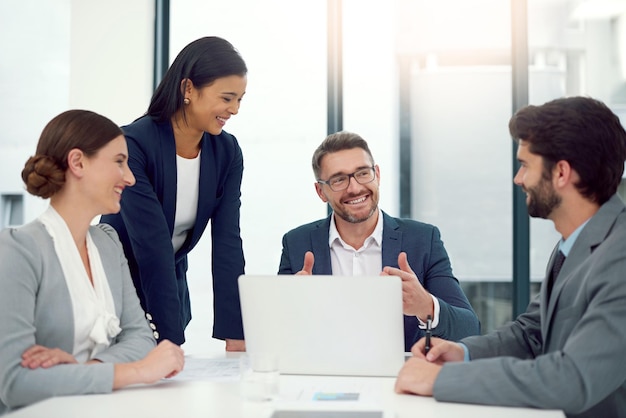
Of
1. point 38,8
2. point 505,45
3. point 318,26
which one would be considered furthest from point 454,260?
point 38,8

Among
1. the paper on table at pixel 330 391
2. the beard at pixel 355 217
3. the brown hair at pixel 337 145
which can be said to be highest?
the brown hair at pixel 337 145

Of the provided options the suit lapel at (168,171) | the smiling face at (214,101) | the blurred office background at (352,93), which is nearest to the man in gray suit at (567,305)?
the smiling face at (214,101)

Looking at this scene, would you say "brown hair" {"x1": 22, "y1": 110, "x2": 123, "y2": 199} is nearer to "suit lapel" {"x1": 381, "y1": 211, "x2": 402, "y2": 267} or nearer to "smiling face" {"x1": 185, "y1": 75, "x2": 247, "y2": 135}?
"smiling face" {"x1": 185, "y1": 75, "x2": 247, "y2": 135}

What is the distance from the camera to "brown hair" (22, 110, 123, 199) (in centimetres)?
216

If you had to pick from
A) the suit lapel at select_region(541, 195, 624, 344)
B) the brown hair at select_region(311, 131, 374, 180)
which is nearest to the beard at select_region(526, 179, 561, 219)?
the suit lapel at select_region(541, 195, 624, 344)

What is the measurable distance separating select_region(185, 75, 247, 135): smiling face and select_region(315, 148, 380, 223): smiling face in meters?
0.39

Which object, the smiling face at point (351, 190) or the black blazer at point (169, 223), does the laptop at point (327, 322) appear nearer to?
the black blazer at point (169, 223)

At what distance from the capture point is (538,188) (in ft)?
6.70

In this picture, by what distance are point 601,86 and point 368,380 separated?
3.36 meters

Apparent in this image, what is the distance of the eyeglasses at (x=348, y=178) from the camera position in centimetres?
295

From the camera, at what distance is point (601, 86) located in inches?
189

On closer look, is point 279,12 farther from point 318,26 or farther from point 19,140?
point 19,140

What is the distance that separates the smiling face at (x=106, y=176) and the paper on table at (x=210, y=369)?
490mm

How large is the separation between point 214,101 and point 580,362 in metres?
1.62
